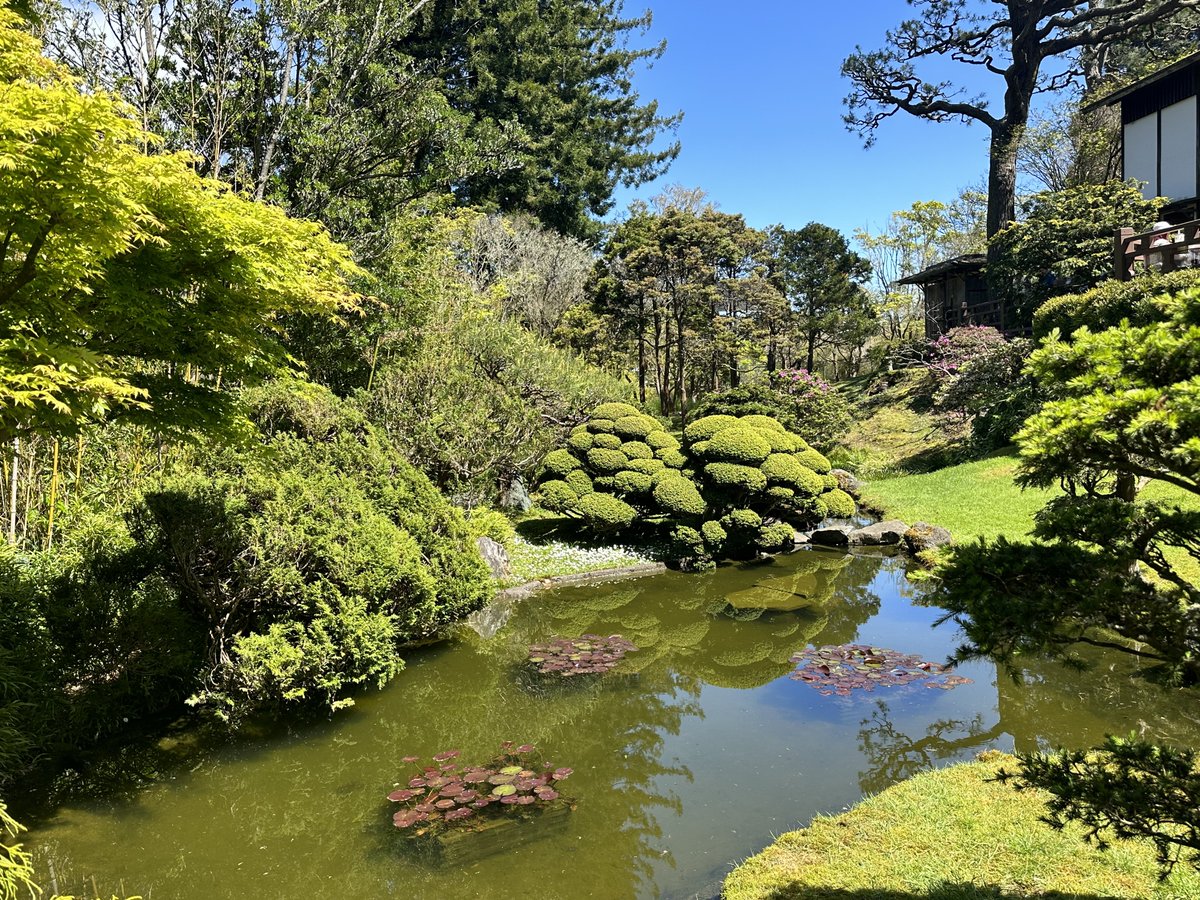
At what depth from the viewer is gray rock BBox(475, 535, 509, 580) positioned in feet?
32.7

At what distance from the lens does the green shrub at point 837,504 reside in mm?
11438

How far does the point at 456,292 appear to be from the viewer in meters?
13.7

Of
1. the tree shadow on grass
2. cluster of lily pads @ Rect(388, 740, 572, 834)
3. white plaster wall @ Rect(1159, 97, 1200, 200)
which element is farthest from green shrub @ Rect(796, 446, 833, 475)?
white plaster wall @ Rect(1159, 97, 1200, 200)

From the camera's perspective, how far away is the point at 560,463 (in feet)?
38.4

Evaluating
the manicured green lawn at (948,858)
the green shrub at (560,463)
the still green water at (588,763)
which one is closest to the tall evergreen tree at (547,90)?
the green shrub at (560,463)

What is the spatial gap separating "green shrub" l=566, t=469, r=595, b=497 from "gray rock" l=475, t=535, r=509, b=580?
5.52 ft

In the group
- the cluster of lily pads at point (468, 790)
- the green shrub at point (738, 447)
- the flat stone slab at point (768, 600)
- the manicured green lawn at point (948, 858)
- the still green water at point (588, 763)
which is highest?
the green shrub at point (738, 447)

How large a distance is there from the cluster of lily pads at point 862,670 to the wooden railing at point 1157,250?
10.7m

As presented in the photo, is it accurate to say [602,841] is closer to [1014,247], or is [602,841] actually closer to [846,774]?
[846,774]

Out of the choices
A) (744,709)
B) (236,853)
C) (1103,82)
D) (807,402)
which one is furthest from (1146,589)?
(1103,82)

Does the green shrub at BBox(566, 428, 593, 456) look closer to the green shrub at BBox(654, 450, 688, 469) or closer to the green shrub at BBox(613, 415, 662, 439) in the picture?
the green shrub at BBox(613, 415, 662, 439)

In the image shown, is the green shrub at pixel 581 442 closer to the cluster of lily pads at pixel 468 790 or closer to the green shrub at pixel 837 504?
the green shrub at pixel 837 504

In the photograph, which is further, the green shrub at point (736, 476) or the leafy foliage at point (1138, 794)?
the green shrub at point (736, 476)

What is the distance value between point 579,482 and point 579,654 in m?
4.20
